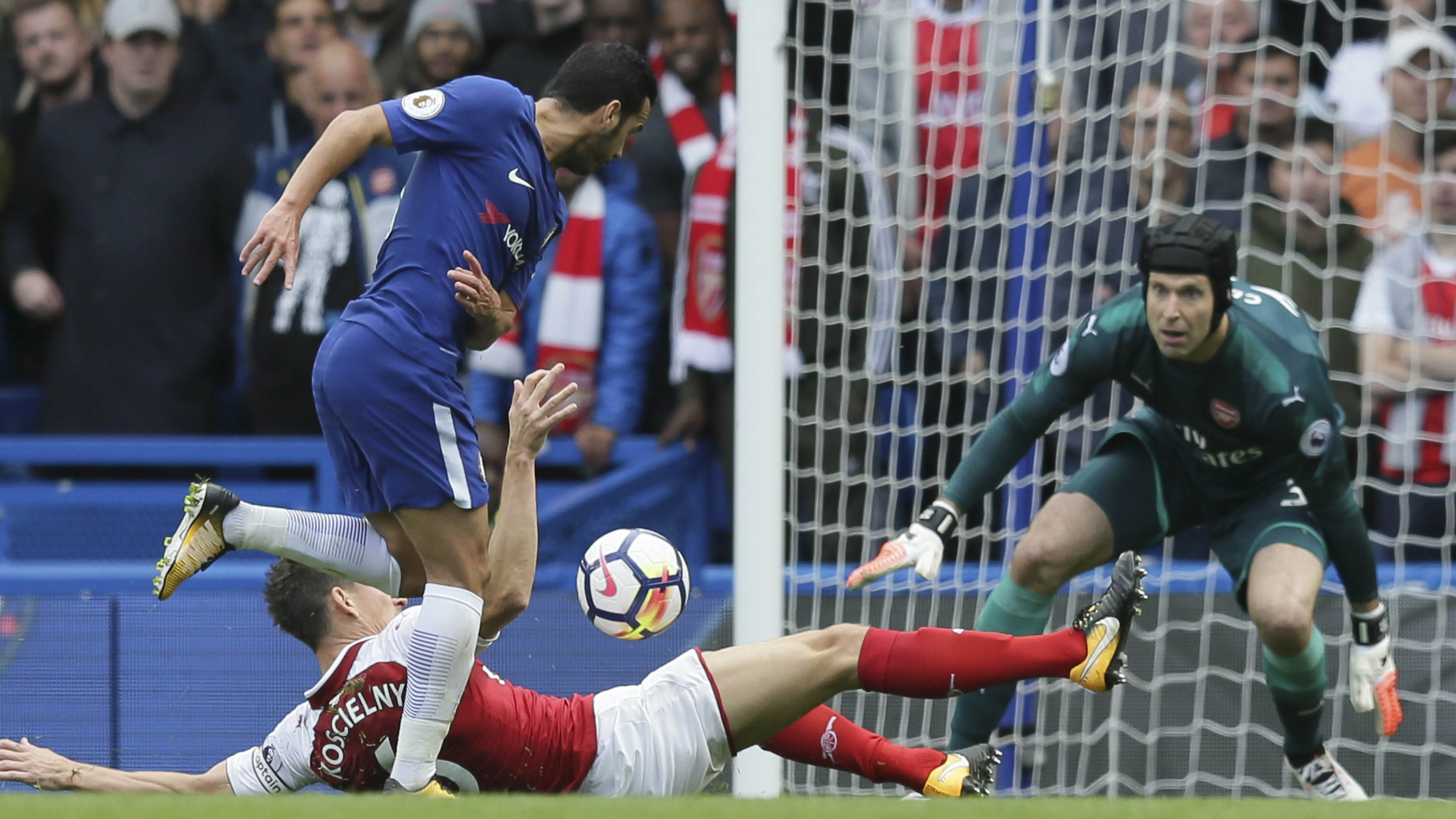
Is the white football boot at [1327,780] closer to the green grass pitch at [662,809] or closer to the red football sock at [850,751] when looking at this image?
the red football sock at [850,751]

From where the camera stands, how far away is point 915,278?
646 cm

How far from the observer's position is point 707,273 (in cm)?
648

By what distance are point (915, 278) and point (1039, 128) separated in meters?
0.73

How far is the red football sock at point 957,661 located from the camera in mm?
4082

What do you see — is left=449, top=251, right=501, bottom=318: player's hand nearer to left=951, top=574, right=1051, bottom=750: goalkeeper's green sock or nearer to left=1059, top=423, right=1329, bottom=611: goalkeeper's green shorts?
left=951, top=574, right=1051, bottom=750: goalkeeper's green sock

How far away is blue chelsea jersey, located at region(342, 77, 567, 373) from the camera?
13.4 ft

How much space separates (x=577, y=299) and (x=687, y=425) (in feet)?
2.13

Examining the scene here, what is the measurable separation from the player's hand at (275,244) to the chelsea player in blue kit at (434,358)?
0.05 metres

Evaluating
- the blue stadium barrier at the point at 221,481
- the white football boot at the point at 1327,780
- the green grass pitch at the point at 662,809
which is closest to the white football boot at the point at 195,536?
the green grass pitch at the point at 662,809

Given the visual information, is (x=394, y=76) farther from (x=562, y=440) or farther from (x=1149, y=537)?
(x=1149, y=537)

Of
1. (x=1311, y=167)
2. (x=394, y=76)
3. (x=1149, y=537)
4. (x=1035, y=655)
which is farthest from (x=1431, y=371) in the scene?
(x=394, y=76)

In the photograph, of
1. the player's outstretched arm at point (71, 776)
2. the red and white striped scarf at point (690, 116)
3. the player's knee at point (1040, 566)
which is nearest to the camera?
the player's outstretched arm at point (71, 776)

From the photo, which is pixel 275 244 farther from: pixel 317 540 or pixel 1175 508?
pixel 1175 508

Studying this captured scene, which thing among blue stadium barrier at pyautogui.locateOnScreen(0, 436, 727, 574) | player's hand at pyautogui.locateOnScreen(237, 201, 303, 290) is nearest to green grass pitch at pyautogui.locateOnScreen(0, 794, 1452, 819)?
player's hand at pyautogui.locateOnScreen(237, 201, 303, 290)
